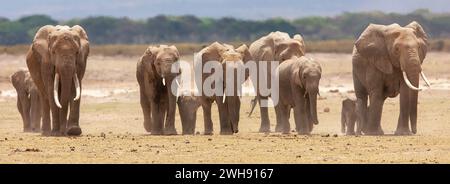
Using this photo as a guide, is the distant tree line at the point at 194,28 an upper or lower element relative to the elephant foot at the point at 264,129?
lower

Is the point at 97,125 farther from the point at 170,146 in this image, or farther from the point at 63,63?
the point at 170,146

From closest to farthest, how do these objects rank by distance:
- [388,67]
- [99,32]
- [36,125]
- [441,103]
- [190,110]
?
1. [388,67]
2. [190,110]
3. [36,125]
4. [441,103]
5. [99,32]

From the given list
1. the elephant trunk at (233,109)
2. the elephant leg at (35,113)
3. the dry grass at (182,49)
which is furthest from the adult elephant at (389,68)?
the dry grass at (182,49)

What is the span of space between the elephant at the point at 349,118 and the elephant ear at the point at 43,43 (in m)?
6.24

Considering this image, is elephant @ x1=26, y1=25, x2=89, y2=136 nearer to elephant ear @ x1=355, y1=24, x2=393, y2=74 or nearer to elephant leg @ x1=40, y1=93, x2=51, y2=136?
elephant leg @ x1=40, y1=93, x2=51, y2=136

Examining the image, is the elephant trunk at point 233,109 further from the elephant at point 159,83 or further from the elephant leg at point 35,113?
the elephant leg at point 35,113

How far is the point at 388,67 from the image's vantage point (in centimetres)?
2542

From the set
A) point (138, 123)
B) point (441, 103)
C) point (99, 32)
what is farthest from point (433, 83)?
point (99, 32)

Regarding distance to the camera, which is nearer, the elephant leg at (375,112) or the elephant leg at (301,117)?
the elephant leg at (301,117)

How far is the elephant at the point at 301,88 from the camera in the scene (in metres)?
24.5

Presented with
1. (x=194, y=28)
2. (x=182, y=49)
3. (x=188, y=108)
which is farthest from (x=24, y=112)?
(x=194, y=28)

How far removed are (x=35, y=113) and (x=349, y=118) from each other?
687 cm

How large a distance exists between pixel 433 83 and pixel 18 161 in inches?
984

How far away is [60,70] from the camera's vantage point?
23.5 metres
